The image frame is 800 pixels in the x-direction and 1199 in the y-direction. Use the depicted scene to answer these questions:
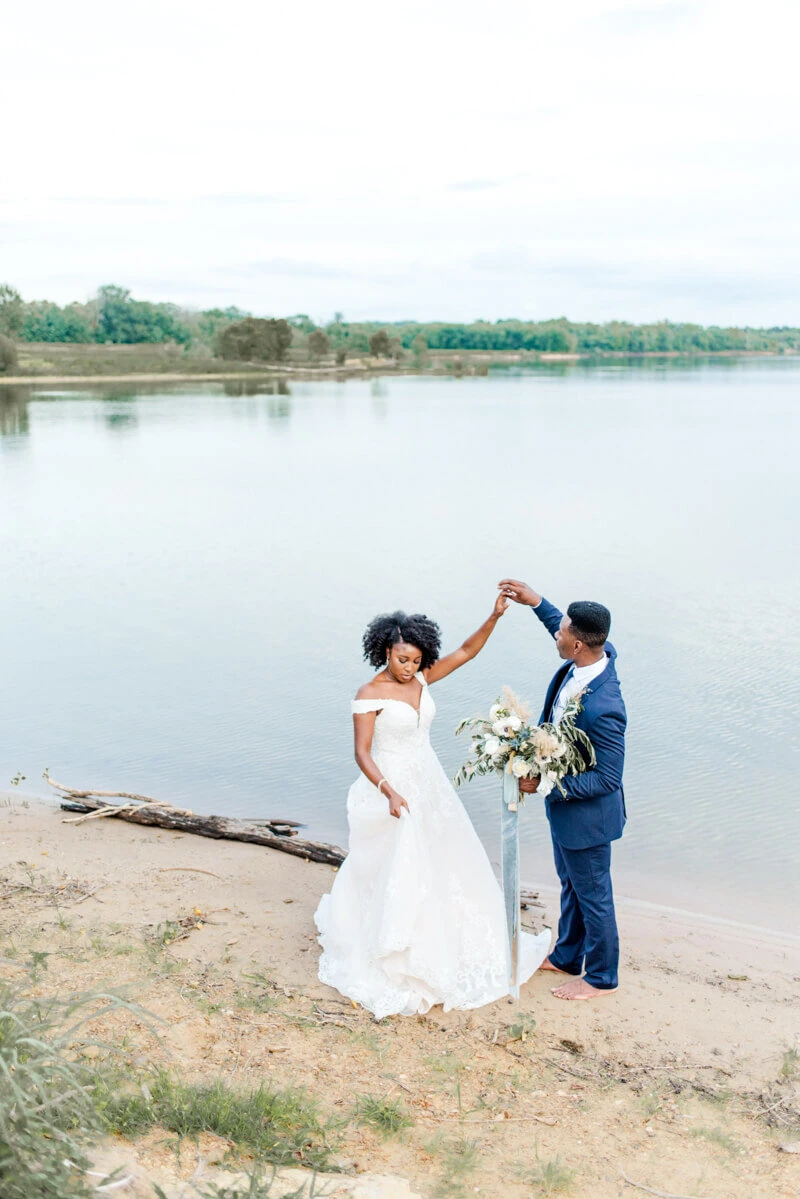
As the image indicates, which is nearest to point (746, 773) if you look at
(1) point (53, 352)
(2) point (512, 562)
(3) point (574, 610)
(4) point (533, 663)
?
(4) point (533, 663)

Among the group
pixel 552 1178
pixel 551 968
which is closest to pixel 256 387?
pixel 551 968

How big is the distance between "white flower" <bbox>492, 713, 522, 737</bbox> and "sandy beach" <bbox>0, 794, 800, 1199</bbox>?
4.28ft

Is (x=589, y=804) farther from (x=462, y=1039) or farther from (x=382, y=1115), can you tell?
(x=382, y=1115)

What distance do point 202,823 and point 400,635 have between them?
299 cm

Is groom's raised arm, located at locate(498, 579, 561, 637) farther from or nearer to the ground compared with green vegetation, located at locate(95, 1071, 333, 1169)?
farther from the ground

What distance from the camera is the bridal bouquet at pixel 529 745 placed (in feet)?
16.8

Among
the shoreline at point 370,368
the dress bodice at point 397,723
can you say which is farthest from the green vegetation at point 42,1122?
the shoreline at point 370,368

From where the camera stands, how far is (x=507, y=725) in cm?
525

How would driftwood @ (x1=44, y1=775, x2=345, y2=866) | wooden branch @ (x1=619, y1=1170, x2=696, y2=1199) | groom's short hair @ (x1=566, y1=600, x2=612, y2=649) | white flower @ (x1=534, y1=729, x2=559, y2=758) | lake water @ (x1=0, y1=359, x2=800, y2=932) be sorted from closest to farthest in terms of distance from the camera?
wooden branch @ (x1=619, y1=1170, x2=696, y2=1199)
white flower @ (x1=534, y1=729, x2=559, y2=758)
groom's short hair @ (x1=566, y1=600, x2=612, y2=649)
driftwood @ (x1=44, y1=775, x2=345, y2=866)
lake water @ (x1=0, y1=359, x2=800, y2=932)

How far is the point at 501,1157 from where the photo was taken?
4.11m

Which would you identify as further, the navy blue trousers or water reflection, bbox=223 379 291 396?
water reflection, bbox=223 379 291 396

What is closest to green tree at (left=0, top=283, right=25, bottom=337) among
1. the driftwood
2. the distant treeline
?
the distant treeline

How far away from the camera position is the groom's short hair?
5.17 m

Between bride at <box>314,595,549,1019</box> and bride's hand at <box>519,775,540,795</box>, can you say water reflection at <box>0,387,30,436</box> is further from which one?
bride's hand at <box>519,775,540,795</box>
